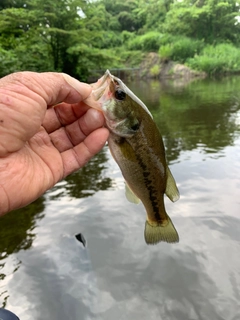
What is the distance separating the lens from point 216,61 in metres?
32.2

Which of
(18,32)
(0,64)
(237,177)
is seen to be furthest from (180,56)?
(237,177)

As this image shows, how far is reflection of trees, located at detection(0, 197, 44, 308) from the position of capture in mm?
4059

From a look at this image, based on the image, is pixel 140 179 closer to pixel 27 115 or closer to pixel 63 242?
pixel 27 115

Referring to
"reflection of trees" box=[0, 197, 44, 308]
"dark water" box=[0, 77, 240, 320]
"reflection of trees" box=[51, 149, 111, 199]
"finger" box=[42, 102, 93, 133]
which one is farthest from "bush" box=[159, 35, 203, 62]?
"finger" box=[42, 102, 93, 133]

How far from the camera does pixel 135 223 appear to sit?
4.52m

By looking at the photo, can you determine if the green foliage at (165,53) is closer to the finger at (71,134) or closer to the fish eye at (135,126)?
the finger at (71,134)

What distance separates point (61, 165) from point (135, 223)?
7.81 ft

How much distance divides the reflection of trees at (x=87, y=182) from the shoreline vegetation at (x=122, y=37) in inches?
231

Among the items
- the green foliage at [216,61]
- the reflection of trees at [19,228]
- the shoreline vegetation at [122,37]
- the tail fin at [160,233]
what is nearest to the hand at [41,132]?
the tail fin at [160,233]

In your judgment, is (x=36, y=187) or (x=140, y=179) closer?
(x=36, y=187)

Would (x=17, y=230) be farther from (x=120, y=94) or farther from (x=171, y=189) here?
(x=120, y=94)

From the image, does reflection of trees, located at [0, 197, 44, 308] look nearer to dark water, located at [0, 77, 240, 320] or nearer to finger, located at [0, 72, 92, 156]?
dark water, located at [0, 77, 240, 320]

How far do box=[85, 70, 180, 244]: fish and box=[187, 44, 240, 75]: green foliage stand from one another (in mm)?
32333

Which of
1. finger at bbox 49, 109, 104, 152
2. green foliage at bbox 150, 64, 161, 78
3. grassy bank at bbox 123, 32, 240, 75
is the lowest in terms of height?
green foliage at bbox 150, 64, 161, 78
